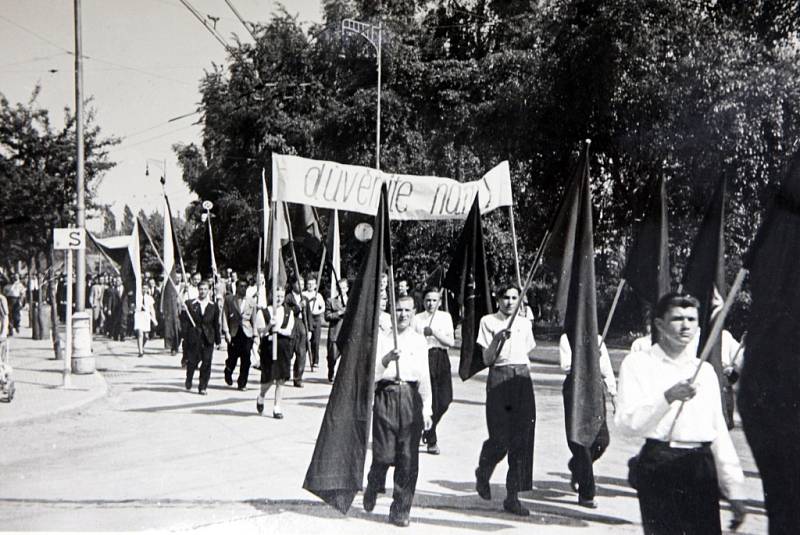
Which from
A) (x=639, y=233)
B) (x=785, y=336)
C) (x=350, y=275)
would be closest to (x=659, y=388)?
(x=785, y=336)

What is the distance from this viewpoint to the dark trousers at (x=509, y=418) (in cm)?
670

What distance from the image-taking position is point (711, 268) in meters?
5.89

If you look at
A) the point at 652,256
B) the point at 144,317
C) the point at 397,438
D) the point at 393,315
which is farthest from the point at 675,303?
the point at 144,317

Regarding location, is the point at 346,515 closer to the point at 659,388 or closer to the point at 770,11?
the point at 659,388

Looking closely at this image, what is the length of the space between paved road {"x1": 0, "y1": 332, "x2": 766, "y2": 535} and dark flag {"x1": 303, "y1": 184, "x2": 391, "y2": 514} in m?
0.30

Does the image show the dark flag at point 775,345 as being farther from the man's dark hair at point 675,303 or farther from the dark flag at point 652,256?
the dark flag at point 652,256

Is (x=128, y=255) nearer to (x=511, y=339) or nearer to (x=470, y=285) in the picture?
(x=470, y=285)

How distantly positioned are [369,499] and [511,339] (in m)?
1.73

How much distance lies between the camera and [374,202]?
364 inches

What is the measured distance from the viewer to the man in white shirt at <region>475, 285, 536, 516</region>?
665cm

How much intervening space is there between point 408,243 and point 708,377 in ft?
83.3

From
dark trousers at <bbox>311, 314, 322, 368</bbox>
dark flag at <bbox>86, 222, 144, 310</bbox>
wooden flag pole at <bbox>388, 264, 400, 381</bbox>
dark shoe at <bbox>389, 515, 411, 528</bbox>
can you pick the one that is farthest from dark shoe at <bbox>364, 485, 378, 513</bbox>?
dark trousers at <bbox>311, 314, 322, 368</bbox>

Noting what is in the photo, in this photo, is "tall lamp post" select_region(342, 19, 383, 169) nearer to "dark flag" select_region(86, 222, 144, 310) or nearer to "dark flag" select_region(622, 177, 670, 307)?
"dark flag" select_region(86, 222, 144, 310)

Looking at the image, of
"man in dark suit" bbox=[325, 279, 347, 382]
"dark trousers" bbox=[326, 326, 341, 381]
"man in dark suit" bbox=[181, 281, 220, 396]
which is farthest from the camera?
"man in dark suit" bbox=[325, 279, 347, 382]
